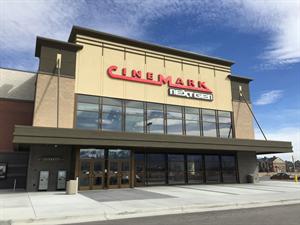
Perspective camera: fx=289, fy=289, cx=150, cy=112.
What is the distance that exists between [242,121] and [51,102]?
66.6 ft

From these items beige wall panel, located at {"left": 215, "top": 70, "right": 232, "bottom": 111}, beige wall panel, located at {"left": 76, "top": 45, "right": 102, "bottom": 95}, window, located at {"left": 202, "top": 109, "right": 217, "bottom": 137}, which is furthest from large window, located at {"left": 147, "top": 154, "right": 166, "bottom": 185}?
beige wall panel, located at {"left": 215, "top": 70, "right": 232, "bottom": 111}

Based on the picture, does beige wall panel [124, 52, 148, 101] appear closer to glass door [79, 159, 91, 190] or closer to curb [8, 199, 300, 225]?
glass door [79, 159, 91, 190]

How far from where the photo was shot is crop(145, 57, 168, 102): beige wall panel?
27281 mm

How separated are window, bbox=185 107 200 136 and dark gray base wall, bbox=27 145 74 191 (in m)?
11.6

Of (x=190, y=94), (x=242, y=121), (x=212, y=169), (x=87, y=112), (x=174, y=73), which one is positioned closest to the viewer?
(x=87, y=112)

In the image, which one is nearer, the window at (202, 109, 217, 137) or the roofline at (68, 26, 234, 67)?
the roofline at (68, 26, 234, 67)

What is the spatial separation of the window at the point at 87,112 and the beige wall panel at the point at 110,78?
121 cm

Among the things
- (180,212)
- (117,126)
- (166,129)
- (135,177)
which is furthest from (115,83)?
(180,212)

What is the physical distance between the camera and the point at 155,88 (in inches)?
1090

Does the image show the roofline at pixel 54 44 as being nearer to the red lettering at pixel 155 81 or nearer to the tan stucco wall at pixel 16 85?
the red lettering at pixel 155 81

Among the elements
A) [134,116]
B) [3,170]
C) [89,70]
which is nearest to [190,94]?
[134,116]

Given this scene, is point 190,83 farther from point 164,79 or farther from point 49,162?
point 49,162

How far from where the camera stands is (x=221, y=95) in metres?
31.4

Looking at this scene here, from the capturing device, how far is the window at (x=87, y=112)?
23906mm
